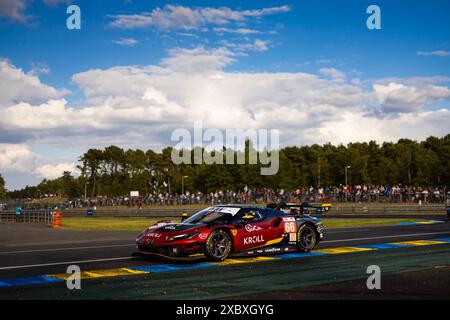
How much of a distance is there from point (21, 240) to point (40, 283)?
1148 centimetres

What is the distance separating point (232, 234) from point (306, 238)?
8.78 ft

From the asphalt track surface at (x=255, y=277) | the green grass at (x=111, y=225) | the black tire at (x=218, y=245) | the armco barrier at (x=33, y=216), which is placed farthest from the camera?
the armco barrier at (x=33, y=216)

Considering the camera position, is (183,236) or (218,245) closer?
(183,236)

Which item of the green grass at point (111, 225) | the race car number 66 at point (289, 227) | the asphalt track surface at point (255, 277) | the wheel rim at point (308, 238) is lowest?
the green grass at point (111, 225)

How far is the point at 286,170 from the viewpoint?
92062 millimetres

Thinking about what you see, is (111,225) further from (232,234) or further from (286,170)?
(286,170)

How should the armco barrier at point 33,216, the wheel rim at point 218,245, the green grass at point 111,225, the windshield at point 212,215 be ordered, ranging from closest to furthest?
the wheel rim at point 218,245 < the windshield at point 212,215 < the green grass at point 111,225 < the armco barrier at point 33,216

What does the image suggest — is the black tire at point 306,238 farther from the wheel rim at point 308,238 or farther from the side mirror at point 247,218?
the side mirror at point 247,218

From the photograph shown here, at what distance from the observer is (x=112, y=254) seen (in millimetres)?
13344

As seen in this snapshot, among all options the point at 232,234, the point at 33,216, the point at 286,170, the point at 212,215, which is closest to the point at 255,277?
the point at 232,234

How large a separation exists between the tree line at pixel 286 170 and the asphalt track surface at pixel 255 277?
181 ft

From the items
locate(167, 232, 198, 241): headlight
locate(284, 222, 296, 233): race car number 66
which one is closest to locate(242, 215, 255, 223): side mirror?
locate(284, 222, 296, 233): race car number 66
